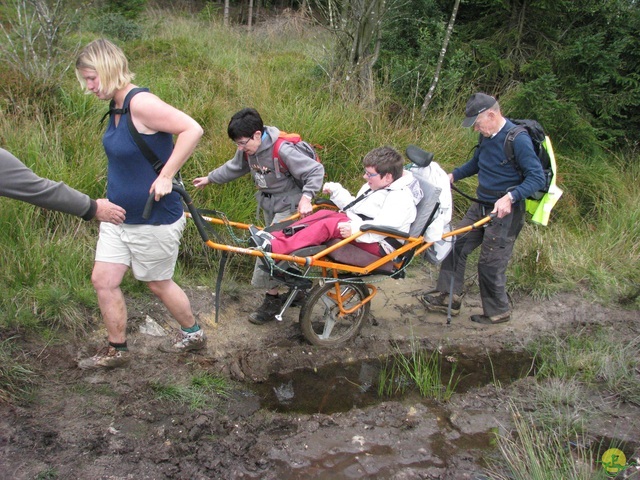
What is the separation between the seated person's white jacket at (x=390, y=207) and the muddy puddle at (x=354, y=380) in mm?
1155

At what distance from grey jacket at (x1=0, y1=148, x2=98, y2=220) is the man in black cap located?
3.15 m

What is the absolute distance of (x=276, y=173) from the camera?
14.6 feet

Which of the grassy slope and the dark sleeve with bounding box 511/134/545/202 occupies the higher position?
the dark sleeve with bounding box 511/134/545/202

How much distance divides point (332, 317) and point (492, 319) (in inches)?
67.8

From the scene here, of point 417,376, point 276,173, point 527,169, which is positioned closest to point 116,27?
point 276,173

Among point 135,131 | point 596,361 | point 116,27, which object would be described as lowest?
point 596,361

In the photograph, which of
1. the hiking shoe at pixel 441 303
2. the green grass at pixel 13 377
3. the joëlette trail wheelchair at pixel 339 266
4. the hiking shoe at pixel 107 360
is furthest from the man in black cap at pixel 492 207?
the green grass at pixel 13 377

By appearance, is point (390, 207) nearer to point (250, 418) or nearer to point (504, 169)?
point (504, 169)

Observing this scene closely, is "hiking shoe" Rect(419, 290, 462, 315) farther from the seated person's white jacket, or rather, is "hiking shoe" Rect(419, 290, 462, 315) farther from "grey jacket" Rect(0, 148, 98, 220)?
"grey jacket" Rect(0, 148, 98, 220)

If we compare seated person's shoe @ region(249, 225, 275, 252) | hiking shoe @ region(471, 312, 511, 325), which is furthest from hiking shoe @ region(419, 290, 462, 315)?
seated person's shoe @ region(249, 225, 275, 252)

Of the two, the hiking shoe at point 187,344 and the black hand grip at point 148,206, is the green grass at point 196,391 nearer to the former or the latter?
the hiking shoe at point 187,344

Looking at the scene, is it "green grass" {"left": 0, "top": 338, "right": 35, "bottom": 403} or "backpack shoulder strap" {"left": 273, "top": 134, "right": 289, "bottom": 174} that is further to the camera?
"backpack shoulder strap" {"left": 273, "top": 134, "right": 289, "bottom": 174}

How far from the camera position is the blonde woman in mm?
3266

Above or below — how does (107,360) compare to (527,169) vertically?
below
